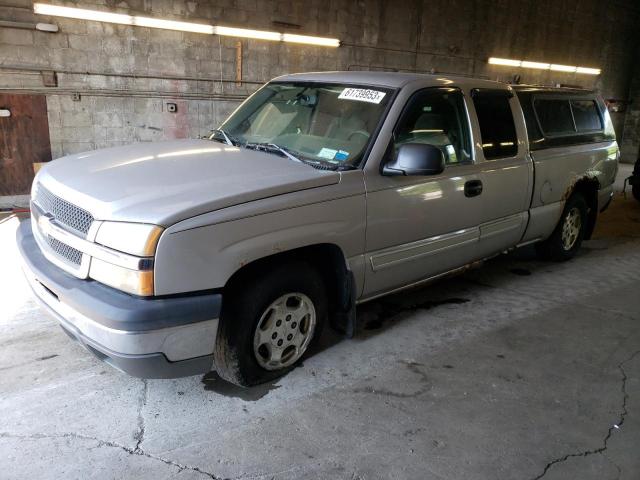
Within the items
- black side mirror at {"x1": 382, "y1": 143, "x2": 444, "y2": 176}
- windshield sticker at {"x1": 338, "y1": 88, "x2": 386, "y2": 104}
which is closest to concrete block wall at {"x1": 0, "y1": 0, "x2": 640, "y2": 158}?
windshield sticker at {"x1": 338, "y1": 88, "x2": 386, "y2": 104}

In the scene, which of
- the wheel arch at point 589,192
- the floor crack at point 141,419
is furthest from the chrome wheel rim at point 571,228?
the floor crack at point 141,419

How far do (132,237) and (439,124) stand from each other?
2.50 metres

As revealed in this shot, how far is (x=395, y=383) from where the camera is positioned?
327cm

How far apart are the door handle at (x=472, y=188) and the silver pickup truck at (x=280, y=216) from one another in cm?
1

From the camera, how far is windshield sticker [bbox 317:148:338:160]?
3.37 meters

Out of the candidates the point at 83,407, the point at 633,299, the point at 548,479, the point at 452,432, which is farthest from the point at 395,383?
the point at 633,299

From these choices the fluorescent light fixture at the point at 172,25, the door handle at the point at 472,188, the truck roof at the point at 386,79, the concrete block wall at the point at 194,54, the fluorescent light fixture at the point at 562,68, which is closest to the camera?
the truck roof at the point at 386,79

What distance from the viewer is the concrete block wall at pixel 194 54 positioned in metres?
7.96

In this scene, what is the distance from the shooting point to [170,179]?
113 inches

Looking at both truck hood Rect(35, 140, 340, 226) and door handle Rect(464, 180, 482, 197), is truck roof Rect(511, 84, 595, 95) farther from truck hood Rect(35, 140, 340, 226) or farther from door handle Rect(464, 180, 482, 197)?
truck hood Rect(35, 140, 340, 226)

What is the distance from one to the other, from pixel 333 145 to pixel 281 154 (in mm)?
360

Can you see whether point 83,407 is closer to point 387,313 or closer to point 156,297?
point 156,297

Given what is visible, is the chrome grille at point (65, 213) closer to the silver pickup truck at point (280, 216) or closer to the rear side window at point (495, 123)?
the silver pickup truck at point (280, 216)

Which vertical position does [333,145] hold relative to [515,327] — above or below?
above
